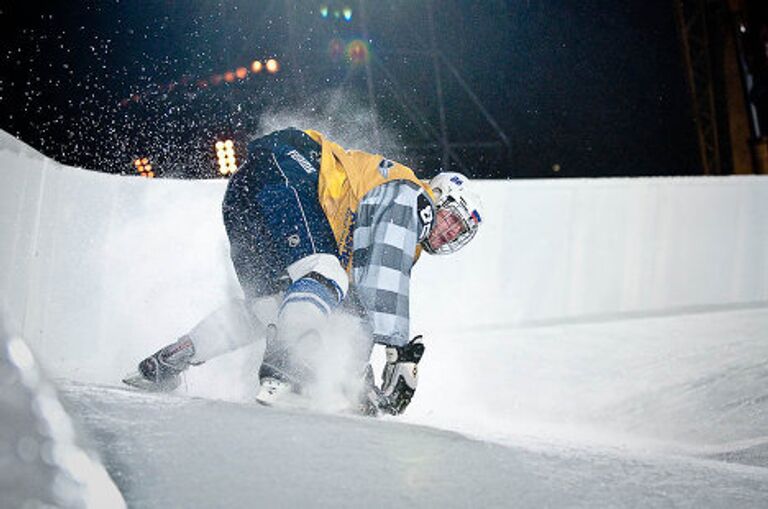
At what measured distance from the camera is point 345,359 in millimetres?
2939

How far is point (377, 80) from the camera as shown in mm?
9578

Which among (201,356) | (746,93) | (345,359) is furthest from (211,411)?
(746,93)

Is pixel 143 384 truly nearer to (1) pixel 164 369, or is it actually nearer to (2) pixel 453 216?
(1) pixel 164 369

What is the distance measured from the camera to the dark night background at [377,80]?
8125 mm

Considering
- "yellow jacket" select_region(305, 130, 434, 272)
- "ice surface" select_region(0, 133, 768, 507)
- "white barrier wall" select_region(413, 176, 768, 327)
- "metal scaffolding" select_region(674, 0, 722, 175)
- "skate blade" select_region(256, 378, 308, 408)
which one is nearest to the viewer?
"ice surface" select_region(0, 133, 768, 507)

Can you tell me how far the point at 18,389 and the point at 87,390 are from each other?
1.82 feet

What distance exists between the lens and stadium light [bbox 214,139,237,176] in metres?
7.05

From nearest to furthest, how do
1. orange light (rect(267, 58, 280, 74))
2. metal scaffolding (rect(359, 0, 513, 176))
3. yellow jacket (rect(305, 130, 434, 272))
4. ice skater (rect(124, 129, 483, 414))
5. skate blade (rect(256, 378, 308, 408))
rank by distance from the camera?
skate blade (rect(256, 378, 308, 408)) < ice skater (rect(124, 129, 483, 414)) < yellow jacket (rect(305, 130, 434, 272)) < orange light (rect(267, 58, 280, 74)) < metal scaffolding (rect(359, 0, 513, 176))

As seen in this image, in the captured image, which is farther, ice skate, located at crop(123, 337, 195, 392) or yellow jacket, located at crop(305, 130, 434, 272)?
ice skate, located at crop(123, 337, 195, 392)

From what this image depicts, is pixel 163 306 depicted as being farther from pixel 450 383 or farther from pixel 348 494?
pixel 348 494

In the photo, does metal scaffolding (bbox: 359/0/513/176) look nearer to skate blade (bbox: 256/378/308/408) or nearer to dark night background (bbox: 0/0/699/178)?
dark night background (bbox: 0/0/699/178)

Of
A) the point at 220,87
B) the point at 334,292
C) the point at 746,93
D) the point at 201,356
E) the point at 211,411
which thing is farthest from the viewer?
the point at 746,93

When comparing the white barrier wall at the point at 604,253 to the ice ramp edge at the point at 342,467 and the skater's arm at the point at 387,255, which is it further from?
the ice ramp edge at the point at 342,467

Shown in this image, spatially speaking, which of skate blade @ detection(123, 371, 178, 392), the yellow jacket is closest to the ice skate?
skate blade @ detection(123, 371, 178, 392)
